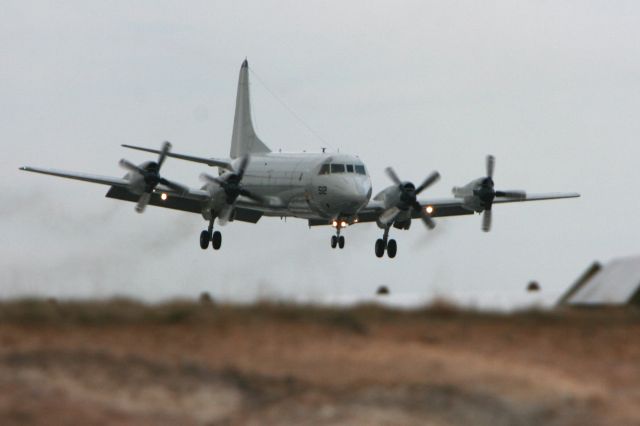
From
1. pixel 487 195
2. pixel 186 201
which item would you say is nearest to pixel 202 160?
pixel 186 201

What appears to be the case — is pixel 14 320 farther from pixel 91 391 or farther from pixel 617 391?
pixel 617 391

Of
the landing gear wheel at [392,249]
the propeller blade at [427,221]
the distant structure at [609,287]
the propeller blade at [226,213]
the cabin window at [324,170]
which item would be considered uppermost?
the cabin window at [324,170]

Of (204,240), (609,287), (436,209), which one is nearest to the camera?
(609,287)

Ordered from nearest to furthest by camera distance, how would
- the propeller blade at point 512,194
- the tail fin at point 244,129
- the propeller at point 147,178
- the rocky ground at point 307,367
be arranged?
the rocky ground at point 307,367 < the propeller at point 147,178 < the propeller blade at point 512,194 < the tail fin at point 244,129

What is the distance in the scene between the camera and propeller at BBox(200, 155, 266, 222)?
5219 cm

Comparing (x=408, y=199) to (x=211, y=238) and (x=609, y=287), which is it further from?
(x=609, y=287)

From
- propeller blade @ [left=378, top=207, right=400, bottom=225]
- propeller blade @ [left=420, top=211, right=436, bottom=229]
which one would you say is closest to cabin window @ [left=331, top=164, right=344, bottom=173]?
propeller blade @ [left=378, top=207, right=400, bottom=225]

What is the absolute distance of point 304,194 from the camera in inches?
2066

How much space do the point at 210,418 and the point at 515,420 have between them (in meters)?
4.11

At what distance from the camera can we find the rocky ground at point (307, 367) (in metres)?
18.0

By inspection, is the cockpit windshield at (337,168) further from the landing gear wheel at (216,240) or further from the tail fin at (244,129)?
the tail fin at (244,129)

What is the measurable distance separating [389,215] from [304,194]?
350 cm

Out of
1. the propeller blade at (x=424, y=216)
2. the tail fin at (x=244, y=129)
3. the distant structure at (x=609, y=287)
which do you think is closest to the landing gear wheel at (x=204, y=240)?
the propeller blade at (x=424, y=216)

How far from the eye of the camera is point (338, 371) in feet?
64.2
